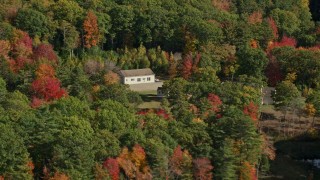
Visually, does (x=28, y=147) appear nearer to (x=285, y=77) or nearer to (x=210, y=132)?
(x=210, y=132)

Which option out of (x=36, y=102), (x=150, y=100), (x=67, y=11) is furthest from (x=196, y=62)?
(x=36, y=102)

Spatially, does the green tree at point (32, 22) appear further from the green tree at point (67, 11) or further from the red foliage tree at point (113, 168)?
the red foliage tree at point (113, 168)

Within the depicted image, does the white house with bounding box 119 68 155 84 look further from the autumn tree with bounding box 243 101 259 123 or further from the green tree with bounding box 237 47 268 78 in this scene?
the autumn tree with bounding box 243 101 259 123

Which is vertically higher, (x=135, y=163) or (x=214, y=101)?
(x=214, y=101)

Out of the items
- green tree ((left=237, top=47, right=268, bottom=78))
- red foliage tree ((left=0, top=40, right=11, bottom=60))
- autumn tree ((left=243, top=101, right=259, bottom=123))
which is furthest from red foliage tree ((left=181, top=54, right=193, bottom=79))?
red foliage tree ((left=0, top=40, right=11, bottom=60))

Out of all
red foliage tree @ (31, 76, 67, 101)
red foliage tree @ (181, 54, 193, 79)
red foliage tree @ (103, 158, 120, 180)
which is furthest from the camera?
red foliage tree @ (181, 54, 193, 79)

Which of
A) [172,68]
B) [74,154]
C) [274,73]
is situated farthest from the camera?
[172,68]

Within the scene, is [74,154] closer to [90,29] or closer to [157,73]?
[157,73]
